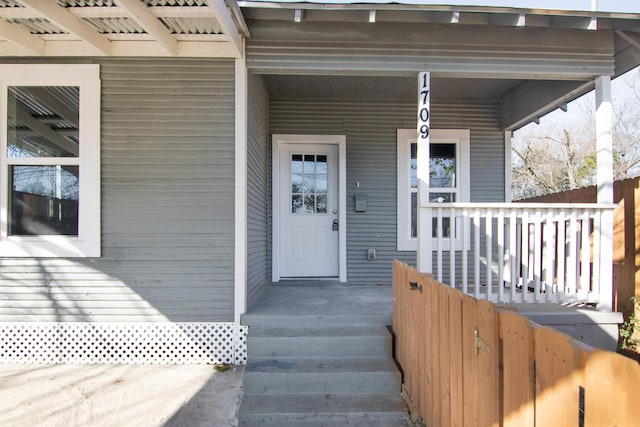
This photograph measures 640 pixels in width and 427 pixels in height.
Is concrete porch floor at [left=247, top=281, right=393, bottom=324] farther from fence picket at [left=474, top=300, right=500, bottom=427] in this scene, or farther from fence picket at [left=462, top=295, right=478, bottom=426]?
fence picket at [left=474, top=300, right=500, bottom=427]

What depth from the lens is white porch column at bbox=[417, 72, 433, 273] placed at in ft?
11.0

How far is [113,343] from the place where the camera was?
10.8 ft

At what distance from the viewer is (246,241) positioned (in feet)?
11.2

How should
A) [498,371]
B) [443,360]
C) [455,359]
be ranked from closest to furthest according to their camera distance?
1. [498,371]
2. [455,359]
3. [443,360]

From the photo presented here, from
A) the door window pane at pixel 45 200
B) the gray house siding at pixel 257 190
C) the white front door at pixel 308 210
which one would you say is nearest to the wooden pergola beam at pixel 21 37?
the door window pane at pixel 45 200

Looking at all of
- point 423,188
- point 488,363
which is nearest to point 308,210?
point 423,188

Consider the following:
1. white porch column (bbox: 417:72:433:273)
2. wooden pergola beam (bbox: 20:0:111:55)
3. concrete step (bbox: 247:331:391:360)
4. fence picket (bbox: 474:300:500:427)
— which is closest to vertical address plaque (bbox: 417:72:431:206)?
white porch column (bbox: 417:72:433:273)

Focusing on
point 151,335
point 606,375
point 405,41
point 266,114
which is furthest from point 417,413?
point 266,114

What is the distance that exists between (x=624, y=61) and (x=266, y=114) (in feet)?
12.9

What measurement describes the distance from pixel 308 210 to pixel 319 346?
2.22m

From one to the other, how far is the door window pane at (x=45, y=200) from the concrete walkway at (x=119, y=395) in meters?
1.24

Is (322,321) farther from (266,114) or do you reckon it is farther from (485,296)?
(266,114)

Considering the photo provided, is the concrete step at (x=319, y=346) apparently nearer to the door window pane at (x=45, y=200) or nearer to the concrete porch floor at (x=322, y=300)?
the concrete porch floor at (x=322, y=300)

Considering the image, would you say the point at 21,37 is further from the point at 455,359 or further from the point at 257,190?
the point at 455,359
